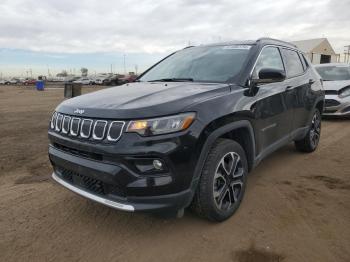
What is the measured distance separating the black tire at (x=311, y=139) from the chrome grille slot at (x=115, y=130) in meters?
3.85

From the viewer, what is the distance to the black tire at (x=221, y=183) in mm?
3191

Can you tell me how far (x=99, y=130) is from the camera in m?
2.99

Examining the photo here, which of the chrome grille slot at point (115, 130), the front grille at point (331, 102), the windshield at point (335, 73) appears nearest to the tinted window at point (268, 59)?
the chrome grille slot at point (115, 130)

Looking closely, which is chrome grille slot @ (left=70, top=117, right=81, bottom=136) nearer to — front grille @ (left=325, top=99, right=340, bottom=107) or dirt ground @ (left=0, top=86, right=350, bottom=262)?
dirt ground @ (left=0, top=86, right=350, bottom=262)

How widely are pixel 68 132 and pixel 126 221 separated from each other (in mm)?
1067

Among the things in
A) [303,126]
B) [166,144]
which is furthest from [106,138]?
[303,126]

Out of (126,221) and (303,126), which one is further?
(303,126)

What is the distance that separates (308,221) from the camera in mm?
3527

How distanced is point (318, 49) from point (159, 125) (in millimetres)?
48796

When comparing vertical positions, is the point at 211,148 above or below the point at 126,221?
above

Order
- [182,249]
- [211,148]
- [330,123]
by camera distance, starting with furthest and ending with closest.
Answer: [330,123]
[211,148]
[182,249]

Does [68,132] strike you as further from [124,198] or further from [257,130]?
[257,130]

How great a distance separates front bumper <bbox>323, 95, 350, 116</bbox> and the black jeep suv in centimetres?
614

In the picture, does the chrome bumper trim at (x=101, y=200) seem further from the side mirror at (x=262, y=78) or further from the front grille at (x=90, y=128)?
the side mirror at (x=262, y=78)
